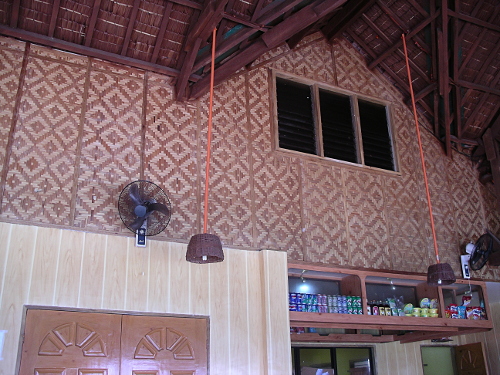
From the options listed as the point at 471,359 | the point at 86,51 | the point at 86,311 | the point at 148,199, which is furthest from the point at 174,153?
the point at 471,359

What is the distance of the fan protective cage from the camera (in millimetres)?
5438

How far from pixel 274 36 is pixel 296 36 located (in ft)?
3.56

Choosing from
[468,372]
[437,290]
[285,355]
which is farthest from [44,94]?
[468,372]

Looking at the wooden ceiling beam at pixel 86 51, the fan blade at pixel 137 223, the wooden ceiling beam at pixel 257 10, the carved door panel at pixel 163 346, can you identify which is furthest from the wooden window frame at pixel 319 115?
the carved door panel at pixel 163 346

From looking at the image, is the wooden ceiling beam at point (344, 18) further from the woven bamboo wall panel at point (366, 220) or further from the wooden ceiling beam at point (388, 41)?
the woven bamboo wall panel at point (366, 220)

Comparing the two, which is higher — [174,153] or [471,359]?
[174,153]

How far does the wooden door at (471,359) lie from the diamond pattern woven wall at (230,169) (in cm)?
140

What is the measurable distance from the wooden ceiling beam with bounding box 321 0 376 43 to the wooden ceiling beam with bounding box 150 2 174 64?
8.75ft

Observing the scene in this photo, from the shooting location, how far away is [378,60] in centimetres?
800

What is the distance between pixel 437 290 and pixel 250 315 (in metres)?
2.69

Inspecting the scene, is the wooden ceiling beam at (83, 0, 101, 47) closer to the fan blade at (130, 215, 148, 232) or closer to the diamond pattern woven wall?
the diamond pattern woven wall

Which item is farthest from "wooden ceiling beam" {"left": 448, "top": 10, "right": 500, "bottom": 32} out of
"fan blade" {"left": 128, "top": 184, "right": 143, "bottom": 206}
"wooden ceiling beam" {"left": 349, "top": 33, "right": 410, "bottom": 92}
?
"fan blade" {"left": 128, "top": 184, "right": 143, "bottom": 206}

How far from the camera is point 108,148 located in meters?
5.85

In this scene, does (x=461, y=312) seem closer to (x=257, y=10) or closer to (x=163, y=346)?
(x=163, y=346)
